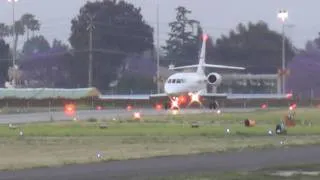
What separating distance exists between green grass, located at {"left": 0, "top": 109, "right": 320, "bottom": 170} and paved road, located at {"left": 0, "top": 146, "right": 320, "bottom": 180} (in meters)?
1.29

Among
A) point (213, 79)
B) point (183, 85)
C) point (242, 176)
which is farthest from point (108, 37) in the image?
point (242, 176)

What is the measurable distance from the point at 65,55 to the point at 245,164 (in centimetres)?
13570

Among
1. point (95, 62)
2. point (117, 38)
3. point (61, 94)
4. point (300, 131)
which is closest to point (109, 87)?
point (95, 62)

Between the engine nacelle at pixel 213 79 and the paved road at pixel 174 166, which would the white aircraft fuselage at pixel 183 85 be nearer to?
the engine nacelle at pixel 213 79

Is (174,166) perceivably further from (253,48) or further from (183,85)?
(253,48)

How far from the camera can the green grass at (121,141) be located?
72.8 ft

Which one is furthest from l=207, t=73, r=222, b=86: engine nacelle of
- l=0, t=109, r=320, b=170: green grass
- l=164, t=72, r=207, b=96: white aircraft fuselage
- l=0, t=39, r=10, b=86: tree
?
l=0, t=39, r=10, b=86: tree

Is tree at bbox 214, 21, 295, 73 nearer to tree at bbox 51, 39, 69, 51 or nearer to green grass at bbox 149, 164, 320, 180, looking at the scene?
tree at bbox 51, 39, 69, 51

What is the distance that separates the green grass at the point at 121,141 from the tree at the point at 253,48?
101248 mm

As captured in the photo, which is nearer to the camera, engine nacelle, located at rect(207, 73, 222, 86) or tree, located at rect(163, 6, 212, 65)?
engine nacelle, located at rect(207, 73, 222, 86)

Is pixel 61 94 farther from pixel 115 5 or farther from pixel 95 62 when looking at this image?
Result: pixel 115 5

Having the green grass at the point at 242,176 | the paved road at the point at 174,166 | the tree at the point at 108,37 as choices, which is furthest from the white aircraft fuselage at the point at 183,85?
the tree at the point at 108,37

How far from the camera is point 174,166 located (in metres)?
19.2

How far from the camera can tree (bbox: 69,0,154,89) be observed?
143750 millimetres
